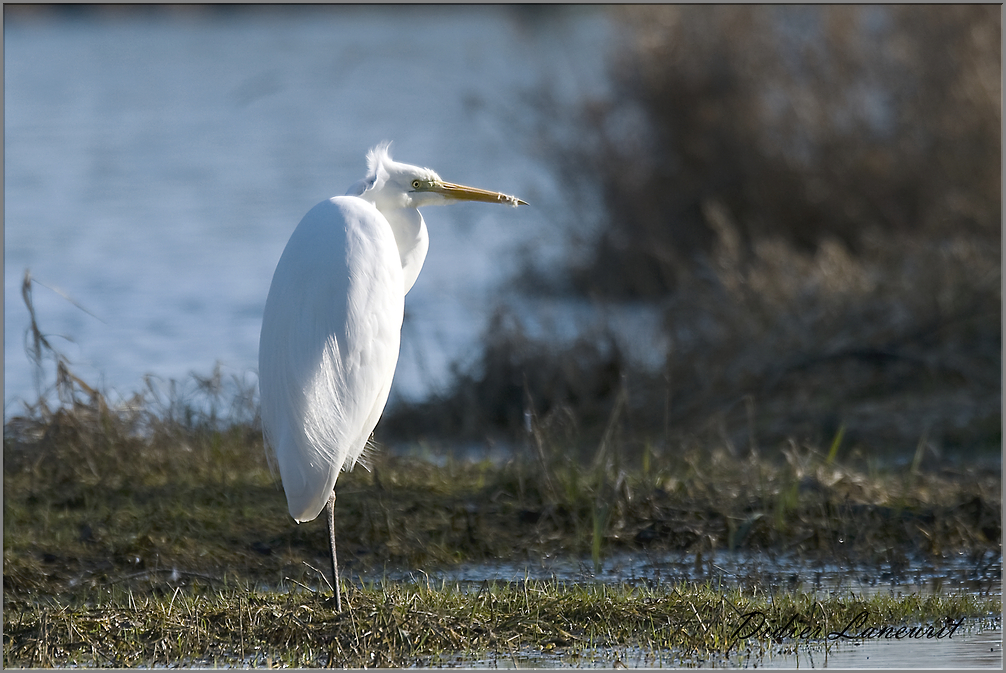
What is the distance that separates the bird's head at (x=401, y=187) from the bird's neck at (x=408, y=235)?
4 cm

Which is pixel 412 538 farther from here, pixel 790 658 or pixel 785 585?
pixel 790 658

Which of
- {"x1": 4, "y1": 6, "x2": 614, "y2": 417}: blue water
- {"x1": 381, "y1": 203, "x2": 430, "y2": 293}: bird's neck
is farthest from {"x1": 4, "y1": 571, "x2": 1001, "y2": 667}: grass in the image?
{"x1": 4, "y1": 6, "x2": 614, "y2": 417}: blue water

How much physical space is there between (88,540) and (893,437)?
4275mm

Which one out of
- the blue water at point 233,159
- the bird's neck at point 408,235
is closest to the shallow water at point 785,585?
the bird's neck at point 408,235

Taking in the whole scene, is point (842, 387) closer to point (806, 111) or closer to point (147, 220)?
point (806, 111)

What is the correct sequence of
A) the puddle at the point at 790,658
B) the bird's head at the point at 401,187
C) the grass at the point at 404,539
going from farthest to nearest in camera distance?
the bird's head at the point at 401,187 < the grass at the point at 404,539 < the puddle at the point at 790,658

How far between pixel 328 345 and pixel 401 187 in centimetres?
89

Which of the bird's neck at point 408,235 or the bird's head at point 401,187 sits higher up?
the bird's head at point 401,187

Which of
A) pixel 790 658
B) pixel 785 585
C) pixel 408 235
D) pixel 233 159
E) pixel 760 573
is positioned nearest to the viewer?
pixel 790 658

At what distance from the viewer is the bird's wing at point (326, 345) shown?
3.88 metres

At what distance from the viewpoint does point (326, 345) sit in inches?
158

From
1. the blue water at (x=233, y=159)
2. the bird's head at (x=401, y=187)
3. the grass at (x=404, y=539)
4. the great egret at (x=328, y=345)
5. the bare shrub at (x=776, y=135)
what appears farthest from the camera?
the blue water at (x=233, y=159)

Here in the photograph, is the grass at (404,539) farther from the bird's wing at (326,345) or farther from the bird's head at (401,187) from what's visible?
the bird's head at (401,187)

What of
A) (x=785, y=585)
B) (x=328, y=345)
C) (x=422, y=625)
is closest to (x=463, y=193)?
(x=328, y=345)
